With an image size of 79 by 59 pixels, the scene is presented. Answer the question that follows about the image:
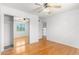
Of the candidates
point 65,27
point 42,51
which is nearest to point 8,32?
point 42,51

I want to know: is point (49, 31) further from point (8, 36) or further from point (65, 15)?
point (8, 36)

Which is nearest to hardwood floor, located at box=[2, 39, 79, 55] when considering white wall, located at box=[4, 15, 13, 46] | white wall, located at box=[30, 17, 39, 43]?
white wall, located at box=[4, 15, 13, 46]

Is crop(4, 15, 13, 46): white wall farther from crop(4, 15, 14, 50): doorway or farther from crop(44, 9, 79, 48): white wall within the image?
crop(44, 9, 79, 48): white wall

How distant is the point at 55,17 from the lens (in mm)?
5621

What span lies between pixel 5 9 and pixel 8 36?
158 centimetres

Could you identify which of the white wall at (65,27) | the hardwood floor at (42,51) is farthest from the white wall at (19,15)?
the white wall at (65,27)

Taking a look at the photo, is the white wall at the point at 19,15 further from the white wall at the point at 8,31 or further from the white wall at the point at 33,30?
the white wall at the point at 8,31

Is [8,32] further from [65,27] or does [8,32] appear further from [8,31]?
[65,27]

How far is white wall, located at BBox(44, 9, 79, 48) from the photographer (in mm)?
4164

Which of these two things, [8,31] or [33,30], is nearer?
[8,31]

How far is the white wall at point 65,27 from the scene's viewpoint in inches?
164

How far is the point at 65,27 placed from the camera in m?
4.80

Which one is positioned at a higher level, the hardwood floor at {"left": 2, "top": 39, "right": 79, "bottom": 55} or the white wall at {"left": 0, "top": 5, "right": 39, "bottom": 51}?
the white wall at {"left": 0, "top": 5, "right": 39, "bottom": 51}

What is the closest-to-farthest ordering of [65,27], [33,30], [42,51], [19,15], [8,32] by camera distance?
1. [42,51]
2. [19,15]
3. [8,32]
4. [65,27]
5. [33,30]
